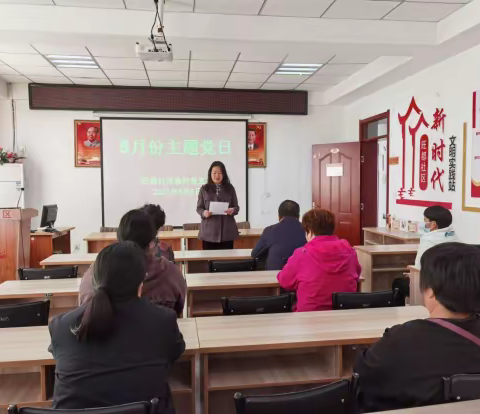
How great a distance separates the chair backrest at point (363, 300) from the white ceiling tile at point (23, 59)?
4.93 meters

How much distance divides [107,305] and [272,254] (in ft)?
7.32

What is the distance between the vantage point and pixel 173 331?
4.87 ft

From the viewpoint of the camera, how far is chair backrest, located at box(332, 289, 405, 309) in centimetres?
243

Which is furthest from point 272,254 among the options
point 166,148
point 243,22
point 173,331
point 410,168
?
point 166,148

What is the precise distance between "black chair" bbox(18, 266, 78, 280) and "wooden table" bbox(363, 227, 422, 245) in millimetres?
Answer: 3684

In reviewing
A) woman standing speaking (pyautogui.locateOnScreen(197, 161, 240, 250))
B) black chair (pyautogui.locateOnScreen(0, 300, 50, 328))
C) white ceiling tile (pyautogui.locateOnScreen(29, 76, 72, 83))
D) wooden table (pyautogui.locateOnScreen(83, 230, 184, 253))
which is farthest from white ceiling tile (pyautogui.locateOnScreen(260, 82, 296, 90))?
black chair (pyautogui.locateOnScreen(0, 300, 50, 328))

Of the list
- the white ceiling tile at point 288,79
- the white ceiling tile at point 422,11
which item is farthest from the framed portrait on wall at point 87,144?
the white ceiling tile at point 422,11

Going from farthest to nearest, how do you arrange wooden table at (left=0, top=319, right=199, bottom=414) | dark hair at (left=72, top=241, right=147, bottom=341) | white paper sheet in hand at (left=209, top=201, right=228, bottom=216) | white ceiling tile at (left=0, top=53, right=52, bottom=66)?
white ceiling tile at (left=0, top=53, right=52, bottom=66), white paper sheet in hand at (left=209, top=201, right=228, bottom=216), wooden table at (left=0, top=319, right=199, bottom=414), dark hair at (left=72, top=241, right=147, bottom=341)

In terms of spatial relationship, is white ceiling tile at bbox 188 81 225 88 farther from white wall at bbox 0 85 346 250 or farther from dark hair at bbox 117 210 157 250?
dark hair at bbox 117 210 157 250

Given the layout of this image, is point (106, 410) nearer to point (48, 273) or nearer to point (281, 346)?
point (281, 346)

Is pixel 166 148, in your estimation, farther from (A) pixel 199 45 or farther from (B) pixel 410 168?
(B) pixel 410 168

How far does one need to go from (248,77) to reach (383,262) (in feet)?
11.4

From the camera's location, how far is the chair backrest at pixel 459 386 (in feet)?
4.18

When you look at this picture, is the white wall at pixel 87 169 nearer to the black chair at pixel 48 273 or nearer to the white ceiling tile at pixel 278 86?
the white ceiling tile at pixel 278 86
